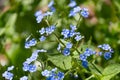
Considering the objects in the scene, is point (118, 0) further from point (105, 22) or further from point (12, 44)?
point (12, 44)

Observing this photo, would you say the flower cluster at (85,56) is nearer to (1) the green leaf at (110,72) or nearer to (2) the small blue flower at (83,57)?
(2) the small blue flower at (83,57)

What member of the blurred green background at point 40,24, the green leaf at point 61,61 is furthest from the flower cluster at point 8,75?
the blurred green background at point 40,24

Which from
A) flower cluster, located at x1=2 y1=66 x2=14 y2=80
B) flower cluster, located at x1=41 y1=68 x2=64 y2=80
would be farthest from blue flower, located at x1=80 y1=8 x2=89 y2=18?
flower cluster, located at x1=2 y1=66 x2=14 y2=80

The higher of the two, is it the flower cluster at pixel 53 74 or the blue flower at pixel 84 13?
the blue flower at pixel 84 13

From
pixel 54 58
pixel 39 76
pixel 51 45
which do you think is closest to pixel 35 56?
pixel 54 58

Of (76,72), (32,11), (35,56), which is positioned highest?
(32,11)

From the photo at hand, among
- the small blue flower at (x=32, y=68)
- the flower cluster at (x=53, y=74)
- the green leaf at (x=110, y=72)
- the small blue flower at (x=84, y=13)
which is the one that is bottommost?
the green leaf at (x=110, y=72)

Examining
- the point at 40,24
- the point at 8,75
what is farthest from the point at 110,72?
the point at 40,24

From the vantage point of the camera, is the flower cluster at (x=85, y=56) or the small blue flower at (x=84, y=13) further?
the small blue flower at (x=84, y=13)
